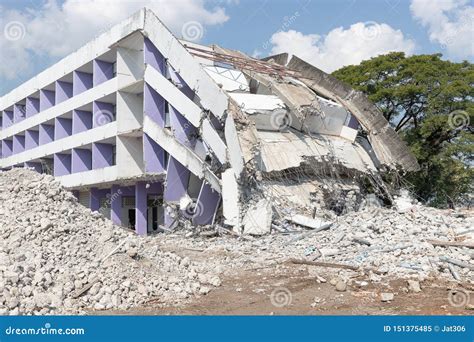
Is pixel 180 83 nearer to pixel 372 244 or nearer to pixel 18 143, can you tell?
pixel 372 244

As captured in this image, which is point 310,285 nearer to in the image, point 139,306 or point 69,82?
point 139,306

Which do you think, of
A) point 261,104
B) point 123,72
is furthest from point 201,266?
point 123,72

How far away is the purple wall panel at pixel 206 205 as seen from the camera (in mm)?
15750

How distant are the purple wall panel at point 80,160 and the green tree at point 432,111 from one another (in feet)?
48.5

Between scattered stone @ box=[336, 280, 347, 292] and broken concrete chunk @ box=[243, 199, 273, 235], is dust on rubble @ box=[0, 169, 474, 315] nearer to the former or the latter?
scattered stone @ box=[336, 280, 347, 292]

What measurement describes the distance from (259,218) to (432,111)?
11.0m

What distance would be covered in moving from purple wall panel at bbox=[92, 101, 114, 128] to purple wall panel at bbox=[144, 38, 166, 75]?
5.41 metres

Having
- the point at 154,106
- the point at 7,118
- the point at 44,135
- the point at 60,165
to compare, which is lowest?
the point at 60,165

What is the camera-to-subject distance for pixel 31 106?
29969 mm

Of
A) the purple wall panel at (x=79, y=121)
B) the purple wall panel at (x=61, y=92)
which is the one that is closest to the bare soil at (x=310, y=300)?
the purple wall panel at (x=79, y=121)

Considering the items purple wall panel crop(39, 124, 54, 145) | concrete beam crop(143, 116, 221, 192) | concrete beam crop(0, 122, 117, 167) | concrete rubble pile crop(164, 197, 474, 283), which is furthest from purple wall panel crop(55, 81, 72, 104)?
concrete rubble pile crop(164, 197, 474, 283)

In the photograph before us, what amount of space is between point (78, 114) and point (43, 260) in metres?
18.0

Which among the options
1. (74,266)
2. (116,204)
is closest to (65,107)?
(116,204)

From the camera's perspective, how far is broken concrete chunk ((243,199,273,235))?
1338 cm
